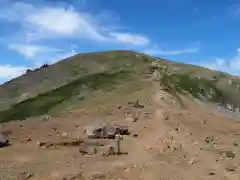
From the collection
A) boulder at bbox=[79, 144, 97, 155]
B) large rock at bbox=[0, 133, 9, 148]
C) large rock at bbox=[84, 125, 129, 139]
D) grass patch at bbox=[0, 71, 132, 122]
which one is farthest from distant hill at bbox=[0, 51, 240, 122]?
boulder at bbox=[79, 144, 97, 155]

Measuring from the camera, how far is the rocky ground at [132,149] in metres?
16.8

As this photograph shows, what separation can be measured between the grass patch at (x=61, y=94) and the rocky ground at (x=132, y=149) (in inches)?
1344

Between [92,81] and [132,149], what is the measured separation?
1760 inches

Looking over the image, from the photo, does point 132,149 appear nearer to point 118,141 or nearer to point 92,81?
point 118,141

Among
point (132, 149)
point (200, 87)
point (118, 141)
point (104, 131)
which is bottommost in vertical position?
point (132, 149)

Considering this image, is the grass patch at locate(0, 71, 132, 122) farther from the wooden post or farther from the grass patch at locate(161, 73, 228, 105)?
the wooden post

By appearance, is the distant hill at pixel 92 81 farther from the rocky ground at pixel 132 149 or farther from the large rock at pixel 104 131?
the large rock at pixel 104 131

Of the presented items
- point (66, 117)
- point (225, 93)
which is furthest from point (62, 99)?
point (66, 117)

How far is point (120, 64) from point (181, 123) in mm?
44520

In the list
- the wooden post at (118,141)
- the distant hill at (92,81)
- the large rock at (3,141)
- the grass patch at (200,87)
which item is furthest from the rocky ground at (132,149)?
the distant hill at (92,81)

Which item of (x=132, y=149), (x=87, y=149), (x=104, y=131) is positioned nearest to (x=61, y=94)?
(x=104, y=131)

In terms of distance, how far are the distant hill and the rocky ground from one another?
2720 cm

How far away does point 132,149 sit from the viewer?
19.5 m

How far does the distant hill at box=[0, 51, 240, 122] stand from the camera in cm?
5541
